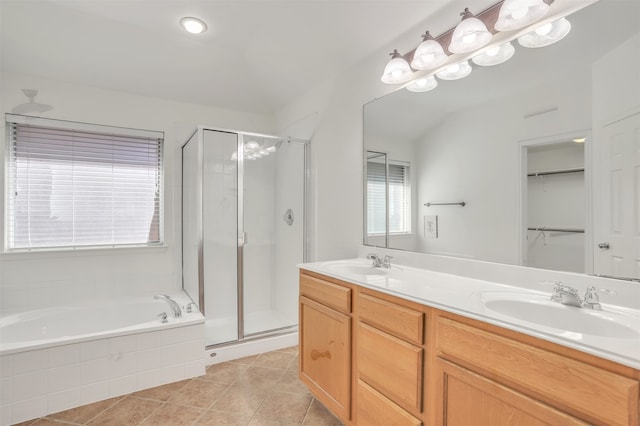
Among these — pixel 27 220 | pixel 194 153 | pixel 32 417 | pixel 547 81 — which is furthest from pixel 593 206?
pixel 27 220

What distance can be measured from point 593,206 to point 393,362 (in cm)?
102

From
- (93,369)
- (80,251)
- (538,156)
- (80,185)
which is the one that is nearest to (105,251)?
(80,251)

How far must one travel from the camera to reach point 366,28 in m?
2.05

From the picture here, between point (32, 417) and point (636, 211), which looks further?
point (32, 417)

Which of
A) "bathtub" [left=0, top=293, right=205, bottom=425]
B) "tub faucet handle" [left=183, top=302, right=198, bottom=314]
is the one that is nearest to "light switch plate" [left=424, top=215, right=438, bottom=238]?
"bathtub" [left=0, top=293, right=205, bottom=425]

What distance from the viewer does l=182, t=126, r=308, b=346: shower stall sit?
259 centimetres

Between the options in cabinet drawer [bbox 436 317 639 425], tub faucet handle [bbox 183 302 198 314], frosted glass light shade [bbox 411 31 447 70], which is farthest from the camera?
tub faucet handle [bbox 183 302 198 314]

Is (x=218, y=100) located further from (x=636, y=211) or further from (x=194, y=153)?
(x=636, y=211)

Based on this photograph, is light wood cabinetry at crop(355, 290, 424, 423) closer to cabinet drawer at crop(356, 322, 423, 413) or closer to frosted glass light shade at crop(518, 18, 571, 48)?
cabinet drawer at crop(356, 322, 423, 413)

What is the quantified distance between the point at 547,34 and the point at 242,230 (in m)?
2.37

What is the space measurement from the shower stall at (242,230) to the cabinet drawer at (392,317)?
1494mm

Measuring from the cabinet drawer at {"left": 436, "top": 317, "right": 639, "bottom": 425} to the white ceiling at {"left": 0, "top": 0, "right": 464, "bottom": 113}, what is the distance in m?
1.75

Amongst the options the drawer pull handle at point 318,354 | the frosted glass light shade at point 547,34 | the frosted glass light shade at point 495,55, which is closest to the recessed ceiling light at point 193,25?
the frosted glass light shade at point 495,55

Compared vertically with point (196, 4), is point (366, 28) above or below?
below
